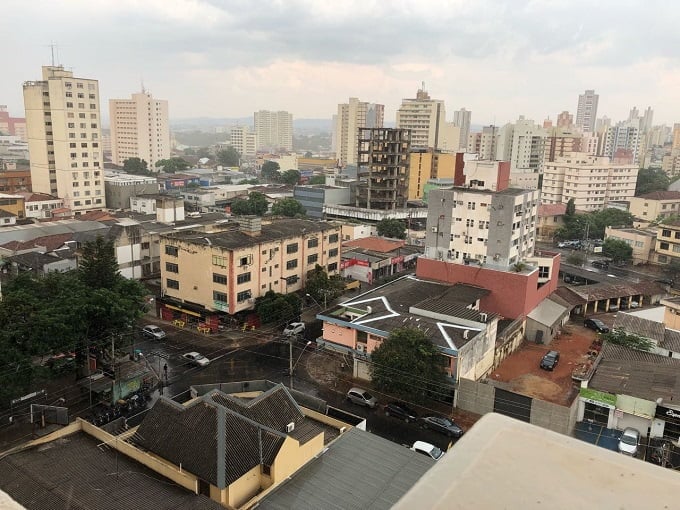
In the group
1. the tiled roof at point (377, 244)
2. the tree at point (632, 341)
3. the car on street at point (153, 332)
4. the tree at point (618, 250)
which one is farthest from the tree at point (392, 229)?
the car on street at point (153, 332)

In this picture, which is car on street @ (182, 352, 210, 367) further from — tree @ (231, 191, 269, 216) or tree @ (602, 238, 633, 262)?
tree @ (602, 238, 633, 262)

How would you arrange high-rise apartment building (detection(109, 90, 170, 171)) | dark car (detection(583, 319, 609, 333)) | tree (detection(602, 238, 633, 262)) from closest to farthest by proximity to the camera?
dark car (detection(583, 319, 609, 333))
tree (detection(602, 238, 633, 262))
high-rise apartment building (detection(109, 90, 170, 171))

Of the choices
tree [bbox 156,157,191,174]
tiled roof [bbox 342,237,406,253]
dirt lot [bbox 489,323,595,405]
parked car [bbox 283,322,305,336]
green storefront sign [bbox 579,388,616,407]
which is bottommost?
dirt lot [bbox 489,323,595,405]

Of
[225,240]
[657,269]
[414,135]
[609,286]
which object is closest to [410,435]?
[225,240]

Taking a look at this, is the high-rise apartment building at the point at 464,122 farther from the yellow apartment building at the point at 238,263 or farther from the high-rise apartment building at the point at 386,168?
the yellow apartment building at the point at 238,263

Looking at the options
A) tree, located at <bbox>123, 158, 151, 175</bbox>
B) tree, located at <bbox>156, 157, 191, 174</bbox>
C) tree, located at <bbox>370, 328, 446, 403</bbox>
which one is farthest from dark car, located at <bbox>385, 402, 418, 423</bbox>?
tree, located at <bbox>156, 157, 191, 174</bbox>
